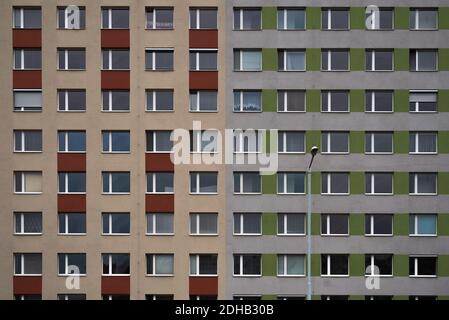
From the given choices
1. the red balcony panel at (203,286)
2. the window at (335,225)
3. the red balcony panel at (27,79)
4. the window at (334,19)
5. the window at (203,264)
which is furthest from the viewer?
the window at (334,19)

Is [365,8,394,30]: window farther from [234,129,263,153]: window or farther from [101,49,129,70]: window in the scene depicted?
[101,49,129,70]: window

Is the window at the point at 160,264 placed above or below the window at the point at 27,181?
below

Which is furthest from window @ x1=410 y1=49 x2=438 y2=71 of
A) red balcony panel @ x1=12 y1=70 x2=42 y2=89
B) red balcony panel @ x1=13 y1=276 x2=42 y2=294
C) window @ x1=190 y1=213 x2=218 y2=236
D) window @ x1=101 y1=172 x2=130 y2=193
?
red balcony panel @ x1=13 y1=276 x2=42 y2=294

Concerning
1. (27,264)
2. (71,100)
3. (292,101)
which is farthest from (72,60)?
(292,101)

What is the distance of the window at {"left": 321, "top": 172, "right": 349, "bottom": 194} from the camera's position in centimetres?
2739

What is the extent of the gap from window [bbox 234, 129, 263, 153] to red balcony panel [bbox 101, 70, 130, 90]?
6.38 m

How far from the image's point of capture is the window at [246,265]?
27000 millimetres

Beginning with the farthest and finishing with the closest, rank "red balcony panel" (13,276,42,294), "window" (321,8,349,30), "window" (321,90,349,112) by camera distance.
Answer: "window" (321,8,349,30)
"window" (321,90,349,112)
"red balcony panel" (13,276,42,294)

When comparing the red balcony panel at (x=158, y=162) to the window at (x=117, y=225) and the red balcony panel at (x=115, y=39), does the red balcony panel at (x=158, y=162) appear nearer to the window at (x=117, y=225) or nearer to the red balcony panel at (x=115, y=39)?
the window at (x=117, y=225)

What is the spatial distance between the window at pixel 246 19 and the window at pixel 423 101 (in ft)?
29.7

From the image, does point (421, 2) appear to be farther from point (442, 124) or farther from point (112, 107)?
point (112, 107)

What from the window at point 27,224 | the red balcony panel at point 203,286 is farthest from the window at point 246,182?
the window at point 27,224

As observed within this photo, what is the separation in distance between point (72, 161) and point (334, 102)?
46.6 feet

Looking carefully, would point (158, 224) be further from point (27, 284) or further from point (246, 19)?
point (246, 19)
